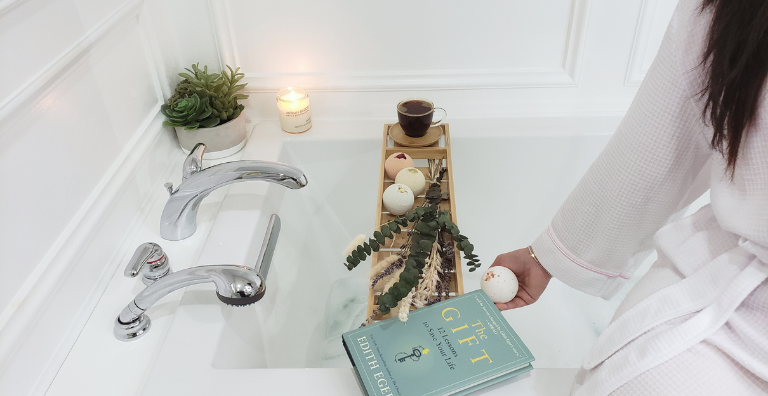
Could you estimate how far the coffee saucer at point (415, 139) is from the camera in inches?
49.3

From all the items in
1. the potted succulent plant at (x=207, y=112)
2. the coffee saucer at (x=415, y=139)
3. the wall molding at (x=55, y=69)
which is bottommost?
the coffee saucer at (x=415, y=139)

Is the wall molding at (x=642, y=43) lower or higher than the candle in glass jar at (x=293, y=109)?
higher

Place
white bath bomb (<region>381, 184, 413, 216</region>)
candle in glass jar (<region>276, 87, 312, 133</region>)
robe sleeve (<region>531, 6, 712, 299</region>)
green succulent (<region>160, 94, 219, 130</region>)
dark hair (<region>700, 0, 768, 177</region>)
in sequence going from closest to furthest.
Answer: dark hair (<region>700, 0, 768, 177</region>)
robe sleeve (<region>531, 6, 712, 299</region>)
white bath bomb (<region>381, 184, 413, 216</region>)
green succulent (<region>160, 94, 219, 130</region>)
candle in glass jar (<region>276, 87, 312, 133</region>)

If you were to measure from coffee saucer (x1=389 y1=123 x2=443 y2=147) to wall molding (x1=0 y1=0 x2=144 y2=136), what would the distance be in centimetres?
65

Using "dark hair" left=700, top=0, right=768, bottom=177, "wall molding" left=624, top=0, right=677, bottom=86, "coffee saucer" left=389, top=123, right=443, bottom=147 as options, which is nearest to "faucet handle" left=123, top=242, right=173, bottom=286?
"coffee saucer" left=389, top=123, right=443, bottom=147

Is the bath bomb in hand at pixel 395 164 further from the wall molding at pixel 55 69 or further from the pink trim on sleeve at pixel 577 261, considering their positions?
the wall molding at pixel 55 69

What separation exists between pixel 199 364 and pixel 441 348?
A: 1.20 ft

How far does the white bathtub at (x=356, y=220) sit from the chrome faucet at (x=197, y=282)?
0.67ft

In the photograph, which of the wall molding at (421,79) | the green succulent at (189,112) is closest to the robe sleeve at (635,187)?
the wall molding at (421,79)

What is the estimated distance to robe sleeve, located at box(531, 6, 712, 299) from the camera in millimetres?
687

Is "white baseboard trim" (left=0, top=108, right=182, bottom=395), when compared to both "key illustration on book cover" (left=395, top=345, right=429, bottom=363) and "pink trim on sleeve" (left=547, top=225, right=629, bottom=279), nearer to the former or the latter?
"key illustration on book cover" (left=395, top=345, right=429, bottom=363)

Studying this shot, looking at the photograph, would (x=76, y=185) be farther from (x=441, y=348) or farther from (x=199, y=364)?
(x=441, y=348)

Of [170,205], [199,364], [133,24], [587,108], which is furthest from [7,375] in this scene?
[587,108]

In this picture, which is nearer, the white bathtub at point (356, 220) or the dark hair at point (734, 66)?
the dark hair at point (734, 66)
